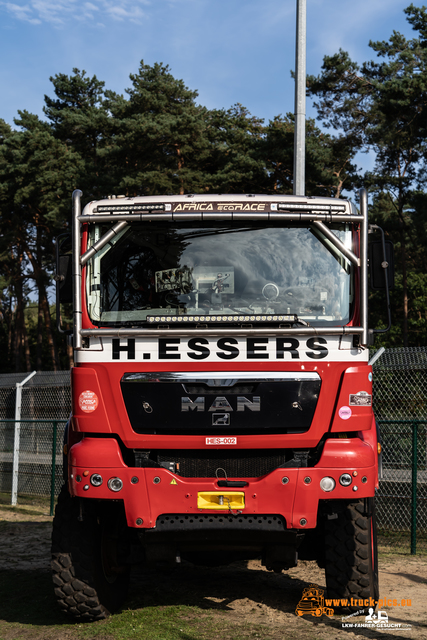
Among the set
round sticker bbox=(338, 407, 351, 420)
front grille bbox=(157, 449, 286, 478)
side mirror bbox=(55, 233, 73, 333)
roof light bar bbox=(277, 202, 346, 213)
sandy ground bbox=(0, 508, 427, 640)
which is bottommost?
sandy ground bbox=(0, 508, 427, 640)

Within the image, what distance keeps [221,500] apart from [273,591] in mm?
2010

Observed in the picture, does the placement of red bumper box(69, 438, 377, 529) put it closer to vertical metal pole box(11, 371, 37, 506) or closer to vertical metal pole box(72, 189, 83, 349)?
vertical metal pole box(72, 189, 83, 349)

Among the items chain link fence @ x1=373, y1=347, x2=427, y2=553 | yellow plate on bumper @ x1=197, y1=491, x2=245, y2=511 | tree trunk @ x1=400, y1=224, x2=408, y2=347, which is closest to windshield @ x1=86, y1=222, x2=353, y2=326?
yellow plate on bumper @ x1=197, y1=491, x2=245, y2=511

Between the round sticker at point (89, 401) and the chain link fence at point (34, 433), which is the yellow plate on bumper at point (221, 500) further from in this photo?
the chain link fence at point (34, 433)

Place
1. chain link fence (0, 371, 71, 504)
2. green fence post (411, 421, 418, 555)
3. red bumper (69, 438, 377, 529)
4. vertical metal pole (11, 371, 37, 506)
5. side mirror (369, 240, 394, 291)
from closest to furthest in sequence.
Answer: red bumper (69, 438, 377, 529) < side mirror (369, 240, 394, 291) < green fence post (411, 421, 418, 555) < chain link fence (0, 371, 71, 504) < vertical metal pole (11, 371, 37, 506)

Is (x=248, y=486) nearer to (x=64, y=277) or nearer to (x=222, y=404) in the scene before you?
(x=222, y=404)

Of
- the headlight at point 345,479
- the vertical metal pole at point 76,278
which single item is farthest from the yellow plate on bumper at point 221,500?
the vertical metal pole at point 76,278

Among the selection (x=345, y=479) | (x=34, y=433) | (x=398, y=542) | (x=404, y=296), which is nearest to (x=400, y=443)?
(x=398, y=542)

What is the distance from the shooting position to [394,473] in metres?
9.09

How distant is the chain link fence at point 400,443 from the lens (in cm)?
885

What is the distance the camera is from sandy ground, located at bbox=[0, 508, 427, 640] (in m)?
5.14

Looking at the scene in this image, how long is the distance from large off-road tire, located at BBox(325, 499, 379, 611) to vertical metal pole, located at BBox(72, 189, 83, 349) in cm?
231

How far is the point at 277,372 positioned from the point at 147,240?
4.48 ft

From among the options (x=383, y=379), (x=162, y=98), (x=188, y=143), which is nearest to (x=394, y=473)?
(x=383, y=379)
